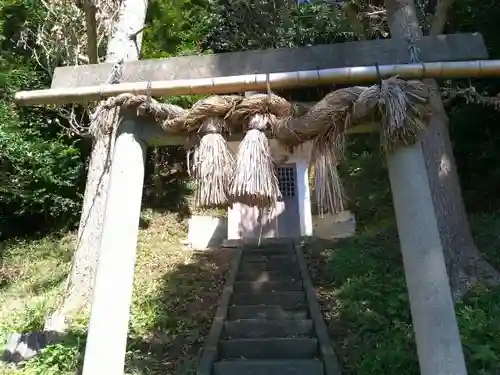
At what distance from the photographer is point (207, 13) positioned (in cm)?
1349

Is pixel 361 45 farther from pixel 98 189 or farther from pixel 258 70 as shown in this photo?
pixel 98 189

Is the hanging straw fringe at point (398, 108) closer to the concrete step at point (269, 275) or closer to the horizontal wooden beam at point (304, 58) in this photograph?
the horizontal wooden beam at point (304, 58)

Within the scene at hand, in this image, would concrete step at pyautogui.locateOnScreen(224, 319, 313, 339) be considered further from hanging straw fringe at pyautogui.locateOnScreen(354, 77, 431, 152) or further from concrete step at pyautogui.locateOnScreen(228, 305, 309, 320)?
hanging straw fringe at pyautogui.locateOnScreen(354, 77, 431, 152)

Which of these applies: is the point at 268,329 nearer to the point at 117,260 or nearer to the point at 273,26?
the point at 117,260

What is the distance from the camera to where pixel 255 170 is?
2.91m

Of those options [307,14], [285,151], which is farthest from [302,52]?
[307,14]

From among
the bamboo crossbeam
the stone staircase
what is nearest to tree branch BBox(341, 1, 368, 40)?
the stone staircase

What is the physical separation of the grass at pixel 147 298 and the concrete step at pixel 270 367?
309mm

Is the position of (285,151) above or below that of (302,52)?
below

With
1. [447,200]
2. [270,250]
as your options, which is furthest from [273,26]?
[447,200]

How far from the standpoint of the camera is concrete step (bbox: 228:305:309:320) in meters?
5.66

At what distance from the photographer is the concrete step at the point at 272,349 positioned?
4879 mm

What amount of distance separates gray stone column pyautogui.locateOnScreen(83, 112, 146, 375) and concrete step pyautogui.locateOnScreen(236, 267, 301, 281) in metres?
4.28

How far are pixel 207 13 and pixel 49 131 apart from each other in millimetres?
5709
